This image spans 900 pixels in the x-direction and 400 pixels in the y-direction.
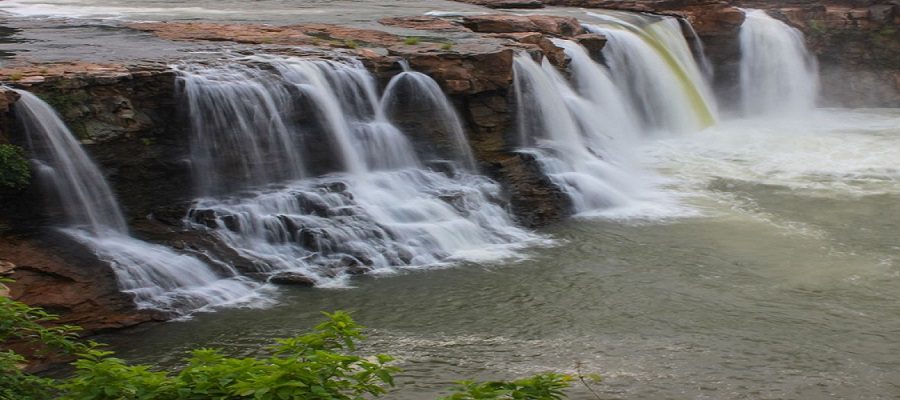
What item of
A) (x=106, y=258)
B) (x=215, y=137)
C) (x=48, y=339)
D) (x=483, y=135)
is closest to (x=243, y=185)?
(x=215, y=137)

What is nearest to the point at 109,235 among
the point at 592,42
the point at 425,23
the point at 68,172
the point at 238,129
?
the point at 68,172

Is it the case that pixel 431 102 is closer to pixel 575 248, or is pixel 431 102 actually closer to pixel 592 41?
pixel 575 248

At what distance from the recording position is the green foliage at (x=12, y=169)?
1009 centimetres

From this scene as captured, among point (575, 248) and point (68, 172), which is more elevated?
point (68, 172)

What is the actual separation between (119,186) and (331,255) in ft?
7.13

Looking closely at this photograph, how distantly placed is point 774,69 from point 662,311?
14727 millimetres

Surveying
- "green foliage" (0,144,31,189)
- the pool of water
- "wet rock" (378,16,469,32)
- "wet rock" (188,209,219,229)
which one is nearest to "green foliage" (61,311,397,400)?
the pool of water

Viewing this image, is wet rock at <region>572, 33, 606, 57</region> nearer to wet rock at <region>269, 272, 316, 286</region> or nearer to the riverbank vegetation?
wet rock at <region>269, 272, 316, 286</region>

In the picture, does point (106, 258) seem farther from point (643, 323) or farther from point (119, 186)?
point (643, 323)

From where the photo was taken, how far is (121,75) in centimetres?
1147

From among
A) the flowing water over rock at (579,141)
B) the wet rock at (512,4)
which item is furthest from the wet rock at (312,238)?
the wet rock at (512,4)

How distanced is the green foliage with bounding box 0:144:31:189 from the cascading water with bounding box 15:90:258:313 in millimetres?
224

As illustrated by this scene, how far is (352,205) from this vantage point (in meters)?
12.3

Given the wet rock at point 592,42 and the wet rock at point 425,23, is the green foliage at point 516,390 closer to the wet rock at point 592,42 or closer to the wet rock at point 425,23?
the wet rock at point 425,23
